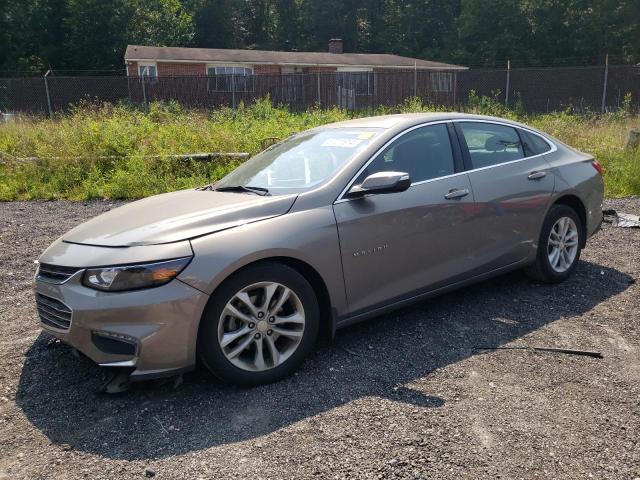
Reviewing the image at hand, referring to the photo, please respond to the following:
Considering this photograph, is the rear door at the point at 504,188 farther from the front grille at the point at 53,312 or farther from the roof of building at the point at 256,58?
the roof of building at the point at 256,58

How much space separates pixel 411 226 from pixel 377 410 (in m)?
1.39

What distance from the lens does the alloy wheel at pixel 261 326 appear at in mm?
3498

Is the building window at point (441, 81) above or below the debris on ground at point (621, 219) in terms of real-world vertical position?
above

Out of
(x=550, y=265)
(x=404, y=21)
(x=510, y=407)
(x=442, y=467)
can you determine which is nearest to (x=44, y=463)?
(x=442, y=467)

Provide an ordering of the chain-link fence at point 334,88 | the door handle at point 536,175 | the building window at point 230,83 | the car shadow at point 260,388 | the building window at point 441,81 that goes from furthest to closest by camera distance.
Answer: the building window at point 441,81, the building window at point 230,83, the chain-link fence at point 334,88, the door handle at point 536,175, the car shadow at point 260,388

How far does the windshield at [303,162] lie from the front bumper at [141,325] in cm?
116

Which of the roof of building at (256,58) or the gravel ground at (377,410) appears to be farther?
the roof of building at (256,58)

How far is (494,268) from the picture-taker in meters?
4.85

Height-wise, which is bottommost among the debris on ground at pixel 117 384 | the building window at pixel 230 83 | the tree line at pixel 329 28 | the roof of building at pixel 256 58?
the debris on ground at pixel 117 384

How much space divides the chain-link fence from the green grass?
7.28 metres

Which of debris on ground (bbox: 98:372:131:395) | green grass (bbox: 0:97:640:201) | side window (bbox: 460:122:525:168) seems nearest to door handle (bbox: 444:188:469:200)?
side window (bbox: 460:122:525:168)

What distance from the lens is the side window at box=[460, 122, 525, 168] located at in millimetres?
4824

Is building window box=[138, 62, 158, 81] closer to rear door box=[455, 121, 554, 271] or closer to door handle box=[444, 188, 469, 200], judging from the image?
rear door box=[455, 121, 554, 271]

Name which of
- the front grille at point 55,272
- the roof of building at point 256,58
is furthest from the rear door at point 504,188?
the roof of building at point 256,58
